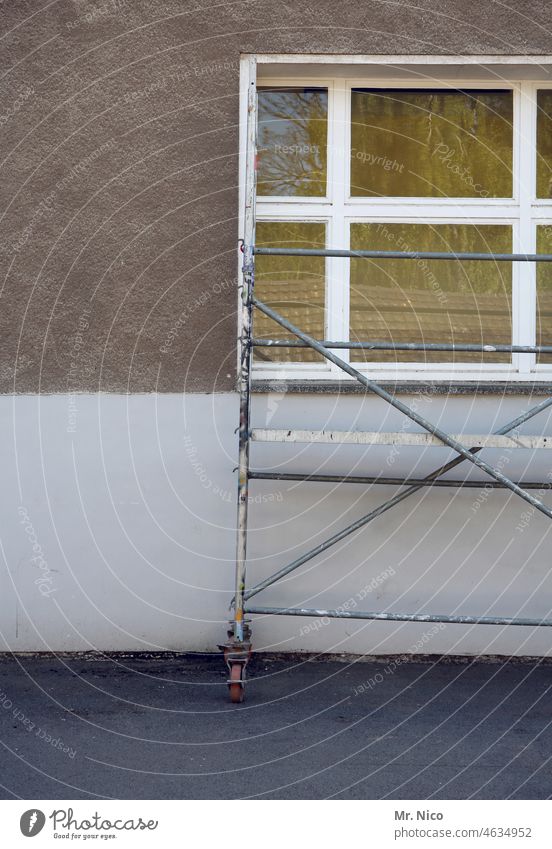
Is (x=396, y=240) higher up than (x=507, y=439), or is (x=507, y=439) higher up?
(x=396, y=240)

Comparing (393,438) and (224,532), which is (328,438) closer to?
(393,438)

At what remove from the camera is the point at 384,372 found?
5051 millimetres

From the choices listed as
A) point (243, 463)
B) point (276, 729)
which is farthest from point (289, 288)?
point (276, 729)

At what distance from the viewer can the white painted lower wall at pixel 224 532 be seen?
4.92 metres

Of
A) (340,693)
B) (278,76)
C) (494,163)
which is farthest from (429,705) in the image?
(278,76)

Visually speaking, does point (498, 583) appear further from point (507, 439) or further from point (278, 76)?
point (278, 76)

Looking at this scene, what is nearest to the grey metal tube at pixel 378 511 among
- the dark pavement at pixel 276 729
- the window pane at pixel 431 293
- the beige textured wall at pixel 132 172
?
the dark pavement at pixel 276 729

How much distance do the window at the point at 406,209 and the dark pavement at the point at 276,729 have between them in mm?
1569

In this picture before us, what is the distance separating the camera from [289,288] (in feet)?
16.8

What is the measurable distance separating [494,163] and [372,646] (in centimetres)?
254

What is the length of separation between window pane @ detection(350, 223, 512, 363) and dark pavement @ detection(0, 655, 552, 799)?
1617 mm

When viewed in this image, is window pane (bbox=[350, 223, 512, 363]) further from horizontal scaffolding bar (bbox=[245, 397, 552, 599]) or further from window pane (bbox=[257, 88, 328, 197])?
horizontal scaffolding bar (bbox=[245, 397, 552, 599])

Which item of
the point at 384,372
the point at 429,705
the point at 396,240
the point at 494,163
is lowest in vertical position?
the point at 429,705

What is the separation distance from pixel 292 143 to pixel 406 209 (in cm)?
68
